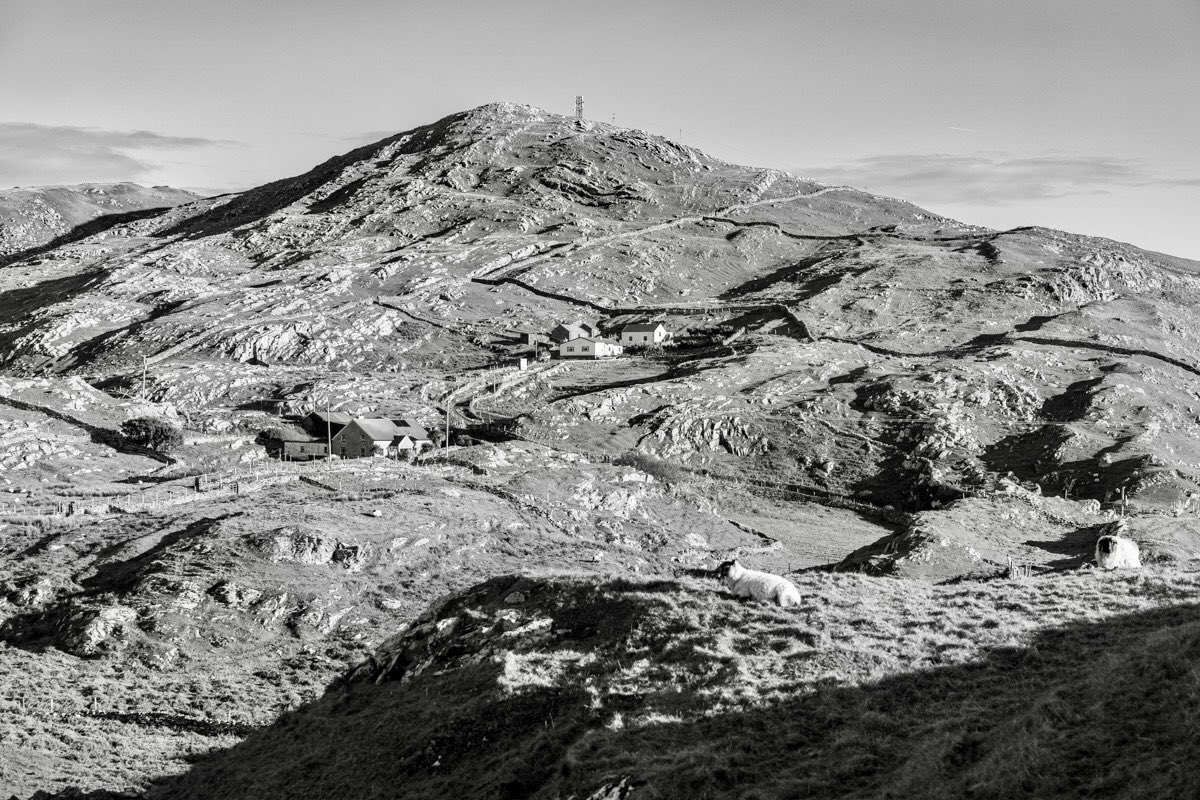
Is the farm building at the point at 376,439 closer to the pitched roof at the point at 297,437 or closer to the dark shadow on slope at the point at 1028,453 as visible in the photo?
the pitched roof at the point at 297,437

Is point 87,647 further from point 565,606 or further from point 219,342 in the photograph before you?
point 219,342

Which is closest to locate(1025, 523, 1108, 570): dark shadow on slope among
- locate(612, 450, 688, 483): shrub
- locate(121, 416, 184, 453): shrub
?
locate(612, 450, 688, 483): shrub

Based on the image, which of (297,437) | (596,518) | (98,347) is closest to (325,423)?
(297,437)

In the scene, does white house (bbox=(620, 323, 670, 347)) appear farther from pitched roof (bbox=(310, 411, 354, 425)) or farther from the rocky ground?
pitched roof (bbox=(310, 411, 354, 425))

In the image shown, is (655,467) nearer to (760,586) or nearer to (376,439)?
(376,439)

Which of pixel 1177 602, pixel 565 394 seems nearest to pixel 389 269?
pixel 565 394

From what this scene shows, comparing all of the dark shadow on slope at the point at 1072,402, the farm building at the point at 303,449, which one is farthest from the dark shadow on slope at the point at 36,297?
the dark shadow on slope at the point at 1072,402
